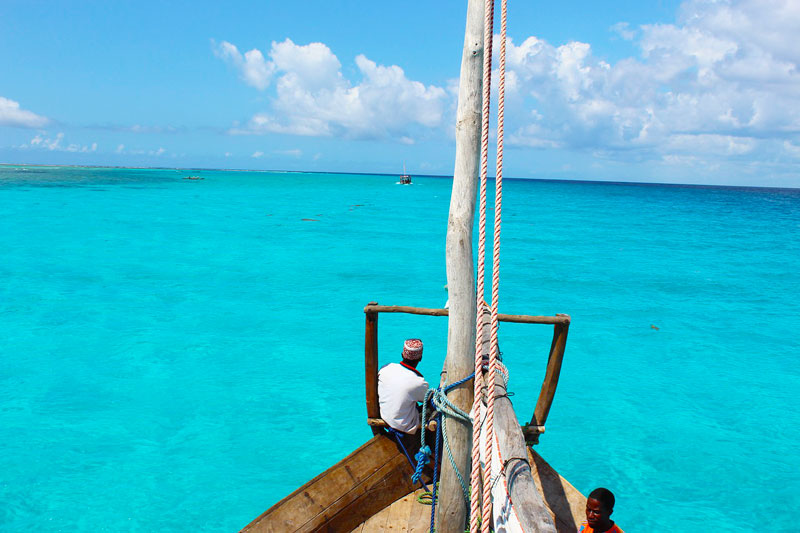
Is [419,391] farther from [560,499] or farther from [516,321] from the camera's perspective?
[560,499]

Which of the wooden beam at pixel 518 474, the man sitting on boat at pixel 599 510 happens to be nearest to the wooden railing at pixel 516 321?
the wooden beam at pixel 518 474

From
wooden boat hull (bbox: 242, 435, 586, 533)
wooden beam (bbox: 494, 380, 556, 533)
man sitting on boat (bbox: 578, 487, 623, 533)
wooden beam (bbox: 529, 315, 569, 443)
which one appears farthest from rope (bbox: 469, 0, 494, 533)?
wooden beam (bbox: 529, 315, 569, 443)

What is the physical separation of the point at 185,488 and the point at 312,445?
2606 mm

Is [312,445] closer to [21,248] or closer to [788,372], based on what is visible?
[788,372]

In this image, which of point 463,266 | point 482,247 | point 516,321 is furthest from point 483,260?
point 516,321

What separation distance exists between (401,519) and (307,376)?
9.32 metres

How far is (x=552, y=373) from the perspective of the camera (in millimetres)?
6078

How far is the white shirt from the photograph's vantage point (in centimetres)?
552

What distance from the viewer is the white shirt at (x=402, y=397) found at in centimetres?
552

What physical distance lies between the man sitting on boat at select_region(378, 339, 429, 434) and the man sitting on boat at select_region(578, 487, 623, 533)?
1.94m

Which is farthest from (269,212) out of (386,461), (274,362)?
(386,461)

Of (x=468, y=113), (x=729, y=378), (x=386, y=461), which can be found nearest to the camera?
(x=468, y=113)

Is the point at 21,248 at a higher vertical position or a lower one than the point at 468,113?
lower

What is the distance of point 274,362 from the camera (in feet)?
49.4
